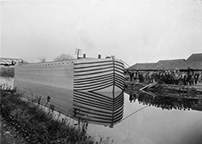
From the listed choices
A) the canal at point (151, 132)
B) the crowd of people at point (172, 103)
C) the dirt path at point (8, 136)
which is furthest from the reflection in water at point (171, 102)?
the dirt path at point (8, 136)

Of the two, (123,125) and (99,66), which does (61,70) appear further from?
(123,125)

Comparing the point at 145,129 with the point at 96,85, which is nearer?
the point at 145,129

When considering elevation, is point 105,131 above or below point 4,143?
below

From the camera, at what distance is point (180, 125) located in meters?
7.98

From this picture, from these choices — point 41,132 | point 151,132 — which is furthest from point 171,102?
point 41,132

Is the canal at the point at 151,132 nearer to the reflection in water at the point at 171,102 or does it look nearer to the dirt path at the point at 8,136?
the dirt path at the point at 8,136

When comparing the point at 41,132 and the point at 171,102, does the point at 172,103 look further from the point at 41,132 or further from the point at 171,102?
the point at 41,132

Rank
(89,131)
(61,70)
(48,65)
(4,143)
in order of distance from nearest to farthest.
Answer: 1. (4,143)
2. (89,131)
3. (61,70)
4. (48,65)

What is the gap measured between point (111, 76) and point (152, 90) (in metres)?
6.22

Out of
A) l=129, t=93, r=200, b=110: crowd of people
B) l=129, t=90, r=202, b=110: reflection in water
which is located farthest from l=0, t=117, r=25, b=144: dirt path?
l=129, t=90, r=202, b=110: reflection in water

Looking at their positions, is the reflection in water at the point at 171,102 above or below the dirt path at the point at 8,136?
below

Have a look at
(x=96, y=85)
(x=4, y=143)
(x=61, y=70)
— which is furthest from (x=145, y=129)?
(x=61, y=70)

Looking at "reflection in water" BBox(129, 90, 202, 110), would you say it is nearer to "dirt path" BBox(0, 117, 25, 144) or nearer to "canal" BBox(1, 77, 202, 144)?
"canal" BBox(1, 77, 202, 144)

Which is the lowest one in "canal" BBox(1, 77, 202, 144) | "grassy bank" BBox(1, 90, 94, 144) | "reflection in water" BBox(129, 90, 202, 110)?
"reflection in water" BBox(129, 90, 202, 110)
